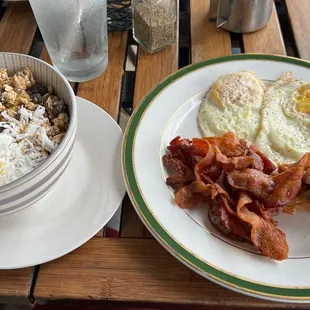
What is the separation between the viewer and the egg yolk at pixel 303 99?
1.07 m

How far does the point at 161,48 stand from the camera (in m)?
1.26

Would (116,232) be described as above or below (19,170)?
below

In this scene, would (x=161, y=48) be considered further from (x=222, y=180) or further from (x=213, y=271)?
(x=213, y=271)

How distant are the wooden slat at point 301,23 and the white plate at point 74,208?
0.62m

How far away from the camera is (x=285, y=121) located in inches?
42.6

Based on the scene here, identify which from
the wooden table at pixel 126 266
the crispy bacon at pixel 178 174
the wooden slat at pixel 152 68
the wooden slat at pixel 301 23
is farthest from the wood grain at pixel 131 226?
the wooden slat at pixel 301 23

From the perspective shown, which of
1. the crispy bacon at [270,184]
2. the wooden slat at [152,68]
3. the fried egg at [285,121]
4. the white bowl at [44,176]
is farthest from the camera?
the wooden slat at [152,68]

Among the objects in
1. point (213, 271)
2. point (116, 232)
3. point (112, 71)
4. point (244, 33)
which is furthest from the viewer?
point (244, 33)

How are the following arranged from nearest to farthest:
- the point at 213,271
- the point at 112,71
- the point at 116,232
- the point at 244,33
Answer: the point at 213,271 < the point at 116,232 < the point at 112,71 < the point at 244,33

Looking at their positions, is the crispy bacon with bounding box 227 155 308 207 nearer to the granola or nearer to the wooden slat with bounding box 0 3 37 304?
the granola

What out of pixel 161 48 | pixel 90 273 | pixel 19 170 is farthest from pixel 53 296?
pixel 161 48

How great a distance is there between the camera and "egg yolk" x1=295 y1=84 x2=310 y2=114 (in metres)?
1.07

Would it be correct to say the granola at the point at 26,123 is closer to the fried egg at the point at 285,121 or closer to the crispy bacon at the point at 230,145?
the crispy bacon at the point at 230,145

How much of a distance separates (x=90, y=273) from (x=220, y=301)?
0.80 feet
